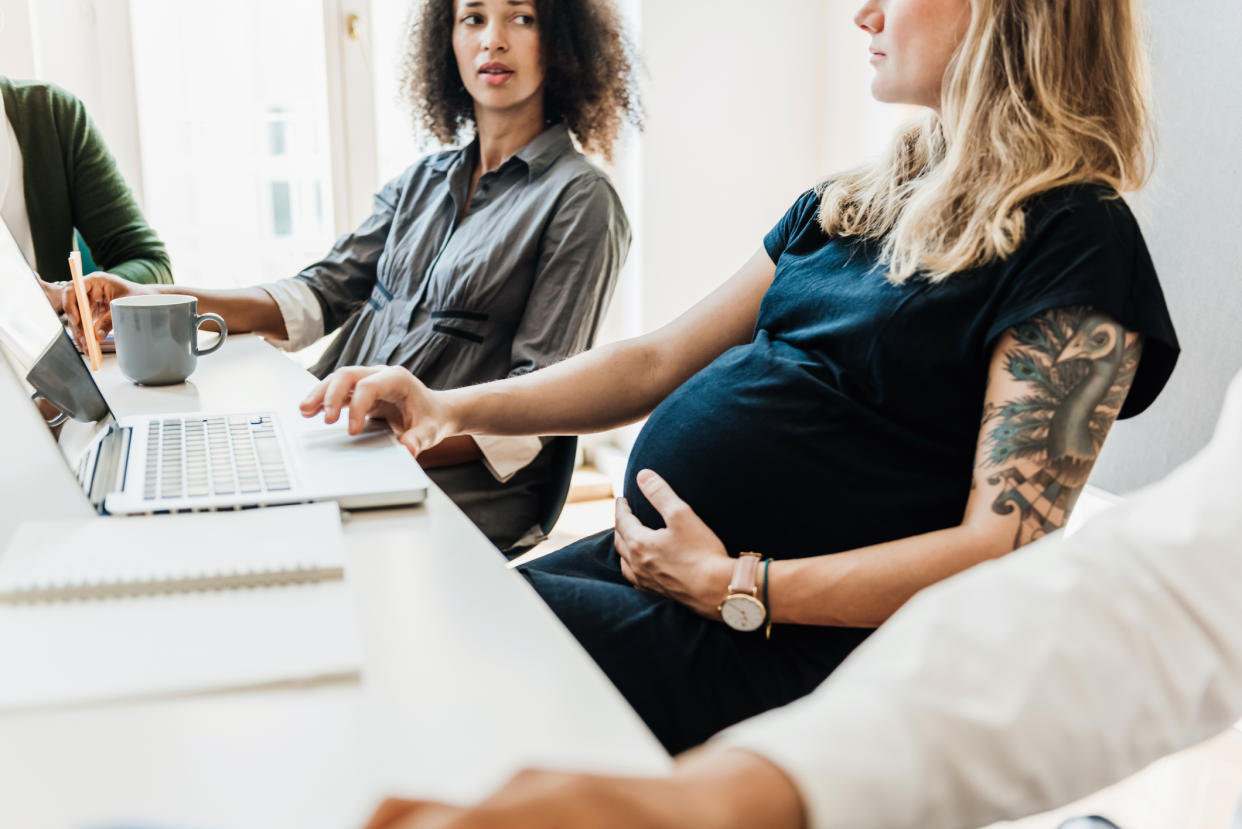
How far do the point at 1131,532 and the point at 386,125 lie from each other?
263cm

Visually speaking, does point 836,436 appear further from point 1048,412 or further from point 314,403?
point 314,403

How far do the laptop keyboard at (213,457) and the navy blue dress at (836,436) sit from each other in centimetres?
27

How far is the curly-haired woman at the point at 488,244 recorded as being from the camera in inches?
56.0

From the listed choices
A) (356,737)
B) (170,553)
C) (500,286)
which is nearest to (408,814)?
(356,737)

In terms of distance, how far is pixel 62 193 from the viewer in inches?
73.5

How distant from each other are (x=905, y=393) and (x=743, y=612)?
24 cm

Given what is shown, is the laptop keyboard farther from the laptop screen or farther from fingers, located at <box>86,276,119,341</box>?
fingers, located at <box>86,276,119,341</box>

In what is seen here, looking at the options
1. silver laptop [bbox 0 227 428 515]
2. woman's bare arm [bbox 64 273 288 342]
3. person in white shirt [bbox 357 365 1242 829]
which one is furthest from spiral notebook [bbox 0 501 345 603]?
woman's bare arm [bbox 64 273 288 342]

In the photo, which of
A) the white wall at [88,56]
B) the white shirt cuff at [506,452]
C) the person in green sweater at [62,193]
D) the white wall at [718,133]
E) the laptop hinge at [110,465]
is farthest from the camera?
the white wall at [718,133]

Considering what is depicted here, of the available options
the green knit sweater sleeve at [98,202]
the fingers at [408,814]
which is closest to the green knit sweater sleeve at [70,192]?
the green knit sweater sleeve at [98,202]

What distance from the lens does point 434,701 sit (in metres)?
0.49

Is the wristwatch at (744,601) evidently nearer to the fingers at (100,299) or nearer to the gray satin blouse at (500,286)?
the gray satin blouse at (500,286)

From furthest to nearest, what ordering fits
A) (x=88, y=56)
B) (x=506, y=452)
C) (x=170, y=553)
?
(x=88, y=56) < (x=506, y=452) < (x=170, y=553)

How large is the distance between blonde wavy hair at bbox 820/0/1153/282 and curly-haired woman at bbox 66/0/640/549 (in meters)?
0.60
